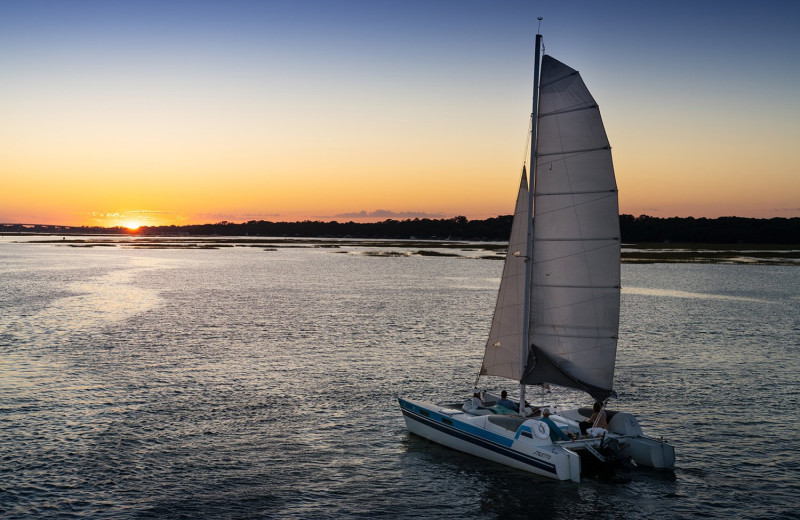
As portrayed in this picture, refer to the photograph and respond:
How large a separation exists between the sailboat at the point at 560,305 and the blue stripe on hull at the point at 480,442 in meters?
0.04

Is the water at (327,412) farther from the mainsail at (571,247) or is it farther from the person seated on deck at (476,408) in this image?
the mainsail at (571,247)

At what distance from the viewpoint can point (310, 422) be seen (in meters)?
29.3

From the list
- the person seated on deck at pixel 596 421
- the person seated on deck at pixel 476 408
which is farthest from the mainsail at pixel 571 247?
the person seated on deck at pixel 476 408

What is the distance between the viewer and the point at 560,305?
83.9 feet

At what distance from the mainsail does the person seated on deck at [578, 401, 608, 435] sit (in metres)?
0.54

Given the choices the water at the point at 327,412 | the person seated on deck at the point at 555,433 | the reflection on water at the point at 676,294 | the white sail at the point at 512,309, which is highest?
the white sail at the point at 512,309

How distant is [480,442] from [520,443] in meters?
1.92

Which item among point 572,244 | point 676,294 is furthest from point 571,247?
point 676,294

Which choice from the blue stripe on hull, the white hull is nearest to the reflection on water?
the white hull

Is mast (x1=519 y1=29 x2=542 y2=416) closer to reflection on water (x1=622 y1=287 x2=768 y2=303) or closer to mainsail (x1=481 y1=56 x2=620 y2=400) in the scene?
mainsail (x1=481 y1=56 x2=620 y2=400)

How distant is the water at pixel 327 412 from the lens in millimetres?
21484

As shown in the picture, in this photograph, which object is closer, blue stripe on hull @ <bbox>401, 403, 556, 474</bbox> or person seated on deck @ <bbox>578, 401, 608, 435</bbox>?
blue stripe on hull @ <bbox>401, 403, 556, 474</bbox>

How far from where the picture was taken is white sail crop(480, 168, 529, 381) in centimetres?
2606

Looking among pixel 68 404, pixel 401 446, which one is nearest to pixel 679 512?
pixel 401 446
